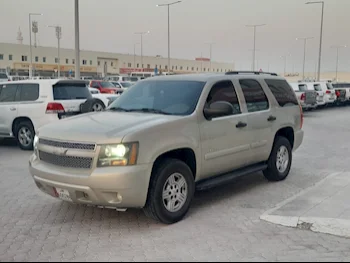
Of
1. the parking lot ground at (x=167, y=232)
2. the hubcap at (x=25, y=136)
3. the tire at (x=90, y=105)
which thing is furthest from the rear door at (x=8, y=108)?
the parking lot ground at (x=167, y=232)

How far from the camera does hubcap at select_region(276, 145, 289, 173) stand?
7.33 meters

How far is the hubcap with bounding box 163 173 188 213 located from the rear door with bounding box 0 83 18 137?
689 cm

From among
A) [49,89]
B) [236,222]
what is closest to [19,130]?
[49,89]

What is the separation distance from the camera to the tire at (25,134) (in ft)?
34.6

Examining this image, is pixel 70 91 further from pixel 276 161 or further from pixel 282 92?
pixel 276 161

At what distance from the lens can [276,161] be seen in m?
7.25

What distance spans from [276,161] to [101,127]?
3.54m

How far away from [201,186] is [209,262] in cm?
167

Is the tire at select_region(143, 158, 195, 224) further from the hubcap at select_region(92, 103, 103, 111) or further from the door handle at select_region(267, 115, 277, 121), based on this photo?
the hubcap at select_region(92, 103, 103, 111)

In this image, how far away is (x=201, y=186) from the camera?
5.66 metres

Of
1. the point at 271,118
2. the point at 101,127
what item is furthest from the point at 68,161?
the point at 271,118

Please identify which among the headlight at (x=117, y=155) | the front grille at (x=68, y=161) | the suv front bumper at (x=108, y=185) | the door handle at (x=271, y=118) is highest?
the door handle at (x=271, y=118)

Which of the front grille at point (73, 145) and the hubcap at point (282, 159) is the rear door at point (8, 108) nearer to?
the front grille at point (73, 145)

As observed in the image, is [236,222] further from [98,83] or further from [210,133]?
[98,83]
